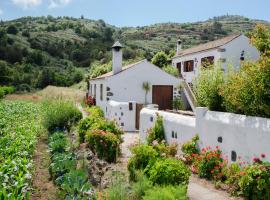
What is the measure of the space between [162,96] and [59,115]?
10351mm

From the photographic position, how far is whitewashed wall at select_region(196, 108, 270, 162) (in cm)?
954

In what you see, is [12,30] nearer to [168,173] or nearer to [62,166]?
[62,166]

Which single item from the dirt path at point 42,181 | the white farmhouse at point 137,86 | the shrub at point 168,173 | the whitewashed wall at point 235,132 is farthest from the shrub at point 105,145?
the white farmhouse at point 137,86

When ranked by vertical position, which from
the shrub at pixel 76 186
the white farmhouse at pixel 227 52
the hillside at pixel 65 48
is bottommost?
the shrub at pixel 76 186

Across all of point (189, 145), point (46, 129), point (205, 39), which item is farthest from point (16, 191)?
point (205, 39)

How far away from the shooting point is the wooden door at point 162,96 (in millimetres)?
26906

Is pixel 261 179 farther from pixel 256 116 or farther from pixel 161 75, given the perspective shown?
pixel 161 75

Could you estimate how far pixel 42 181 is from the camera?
38.7 ft

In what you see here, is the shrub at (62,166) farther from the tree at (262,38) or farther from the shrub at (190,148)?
the tree at (262,38)

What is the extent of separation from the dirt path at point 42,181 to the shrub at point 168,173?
8.91 ft

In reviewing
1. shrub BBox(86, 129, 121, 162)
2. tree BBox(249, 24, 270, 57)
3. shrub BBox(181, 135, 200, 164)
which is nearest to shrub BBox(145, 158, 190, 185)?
shrub BBox(181, 135, 200, 164)

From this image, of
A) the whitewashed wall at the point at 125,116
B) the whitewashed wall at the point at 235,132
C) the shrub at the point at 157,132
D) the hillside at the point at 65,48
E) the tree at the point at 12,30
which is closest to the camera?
the whitewashed wall at the point at 235,132

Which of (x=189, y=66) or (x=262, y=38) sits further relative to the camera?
(x=189, y=66)

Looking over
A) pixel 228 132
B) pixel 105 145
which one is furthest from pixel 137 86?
pixel 228 132
